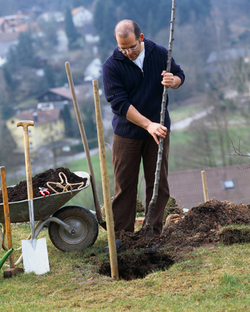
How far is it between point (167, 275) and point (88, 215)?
3.43 ft

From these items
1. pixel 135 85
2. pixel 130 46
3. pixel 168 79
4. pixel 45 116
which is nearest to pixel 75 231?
pixel 135 85

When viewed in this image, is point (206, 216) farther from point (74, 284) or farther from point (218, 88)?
point (218, 88)

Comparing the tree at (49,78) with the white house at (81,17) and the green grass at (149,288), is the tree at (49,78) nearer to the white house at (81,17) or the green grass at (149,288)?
the white house at (81,17)

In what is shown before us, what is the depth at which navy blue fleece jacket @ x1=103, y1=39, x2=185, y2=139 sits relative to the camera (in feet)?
9.19

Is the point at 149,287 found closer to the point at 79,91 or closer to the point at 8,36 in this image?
the point at 79,91

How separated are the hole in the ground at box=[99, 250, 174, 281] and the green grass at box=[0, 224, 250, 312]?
0.15 meters

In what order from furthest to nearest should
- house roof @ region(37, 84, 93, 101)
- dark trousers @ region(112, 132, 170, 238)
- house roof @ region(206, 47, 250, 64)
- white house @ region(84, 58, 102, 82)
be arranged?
house roof @ region(206, 47, 250, 64), white house @ region(84, 58, 102, 82), house roof @ region(37, 84, 93, 101), dark trousers @ region(112, 132, 170, 238)

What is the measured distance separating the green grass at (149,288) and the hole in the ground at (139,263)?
0.15 m

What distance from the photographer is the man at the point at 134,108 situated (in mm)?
2694

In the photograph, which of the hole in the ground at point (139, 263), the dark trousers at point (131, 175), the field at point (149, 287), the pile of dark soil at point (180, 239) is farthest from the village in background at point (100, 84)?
the field at point (149, 287)

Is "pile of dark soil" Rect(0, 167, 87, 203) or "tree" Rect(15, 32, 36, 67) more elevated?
"tree" Rect(15, 32, 36, 67)

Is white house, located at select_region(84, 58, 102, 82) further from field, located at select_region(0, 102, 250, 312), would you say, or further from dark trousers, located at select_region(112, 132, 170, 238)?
field, located at select_region(0, 102, 250, 312)

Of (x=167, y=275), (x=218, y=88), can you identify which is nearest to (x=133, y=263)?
(x=167, y=275)

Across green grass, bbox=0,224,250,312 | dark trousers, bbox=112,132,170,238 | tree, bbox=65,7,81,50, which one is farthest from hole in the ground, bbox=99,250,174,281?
tree, bbox=65,7,81,50
